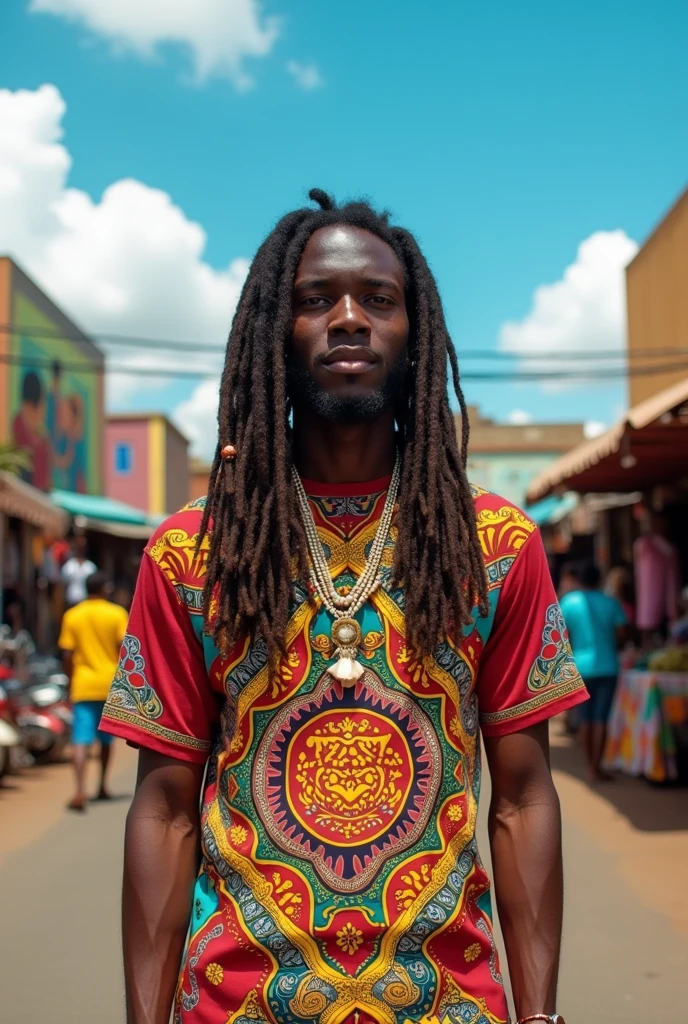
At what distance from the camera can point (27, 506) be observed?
12.8 meters

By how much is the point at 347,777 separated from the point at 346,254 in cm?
90

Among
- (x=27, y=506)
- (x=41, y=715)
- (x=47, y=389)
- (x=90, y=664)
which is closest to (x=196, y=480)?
(x=47, y=389)

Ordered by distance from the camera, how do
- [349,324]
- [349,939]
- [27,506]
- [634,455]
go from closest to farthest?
[349,939]
[349,324]
[634,455]
[27,506]

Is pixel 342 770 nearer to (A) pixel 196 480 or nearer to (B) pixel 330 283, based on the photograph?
(B) pixel 330 283

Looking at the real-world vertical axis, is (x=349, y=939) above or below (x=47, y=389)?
below

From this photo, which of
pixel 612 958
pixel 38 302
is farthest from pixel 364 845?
pixel 38 302

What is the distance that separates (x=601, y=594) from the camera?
968 centimetres

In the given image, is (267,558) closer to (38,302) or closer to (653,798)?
(653,798)

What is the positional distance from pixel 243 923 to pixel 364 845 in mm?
217

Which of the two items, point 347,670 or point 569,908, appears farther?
point 569,908

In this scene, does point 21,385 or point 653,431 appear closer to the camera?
point 653,431

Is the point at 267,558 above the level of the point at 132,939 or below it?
above

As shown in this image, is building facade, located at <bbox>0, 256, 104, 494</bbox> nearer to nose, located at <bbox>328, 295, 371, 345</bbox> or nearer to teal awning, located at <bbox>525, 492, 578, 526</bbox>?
teal awning, located at <bbox>525, 492, 578, 526</bbox>

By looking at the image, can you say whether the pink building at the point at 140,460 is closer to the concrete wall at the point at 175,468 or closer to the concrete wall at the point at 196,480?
the concrete wall at the point at 175,468
